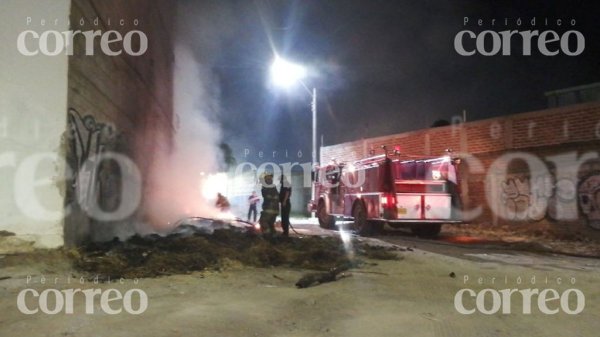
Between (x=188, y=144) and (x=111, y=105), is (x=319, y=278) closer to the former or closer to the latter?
(x=111, y=105)

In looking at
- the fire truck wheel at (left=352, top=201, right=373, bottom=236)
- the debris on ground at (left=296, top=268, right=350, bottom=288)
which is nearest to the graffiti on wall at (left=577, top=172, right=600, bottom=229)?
the fire truck wheel at (left=352, top=201, right=373, bottom=236)

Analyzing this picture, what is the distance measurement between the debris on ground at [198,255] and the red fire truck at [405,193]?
2.88 m

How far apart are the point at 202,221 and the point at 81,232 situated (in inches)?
231

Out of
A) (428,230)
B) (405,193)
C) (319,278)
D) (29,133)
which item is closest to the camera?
(319,278)

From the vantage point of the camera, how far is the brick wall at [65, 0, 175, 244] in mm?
7547

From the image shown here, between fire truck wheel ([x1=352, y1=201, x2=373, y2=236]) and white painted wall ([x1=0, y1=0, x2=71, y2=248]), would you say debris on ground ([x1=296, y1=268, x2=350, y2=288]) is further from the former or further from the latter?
fire truck wheel ([x1=352, y1=201, x2=373, y2=236])

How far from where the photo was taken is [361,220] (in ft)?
41.8

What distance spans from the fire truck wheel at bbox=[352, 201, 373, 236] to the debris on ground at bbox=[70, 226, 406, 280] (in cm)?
345

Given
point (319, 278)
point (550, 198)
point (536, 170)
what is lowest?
point (319, 278)

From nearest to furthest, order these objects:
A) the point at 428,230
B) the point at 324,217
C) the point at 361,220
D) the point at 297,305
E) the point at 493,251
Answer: the point at 297,305 < the point at 493,251 < the point at 361,220 < the point at 428,230 < the point at 324,217

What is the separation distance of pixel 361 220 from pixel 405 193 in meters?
1.59

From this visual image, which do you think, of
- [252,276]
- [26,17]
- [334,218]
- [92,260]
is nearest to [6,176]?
[92,260]

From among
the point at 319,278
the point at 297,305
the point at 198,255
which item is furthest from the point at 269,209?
the point at 297,305

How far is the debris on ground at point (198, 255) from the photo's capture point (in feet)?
21.0
